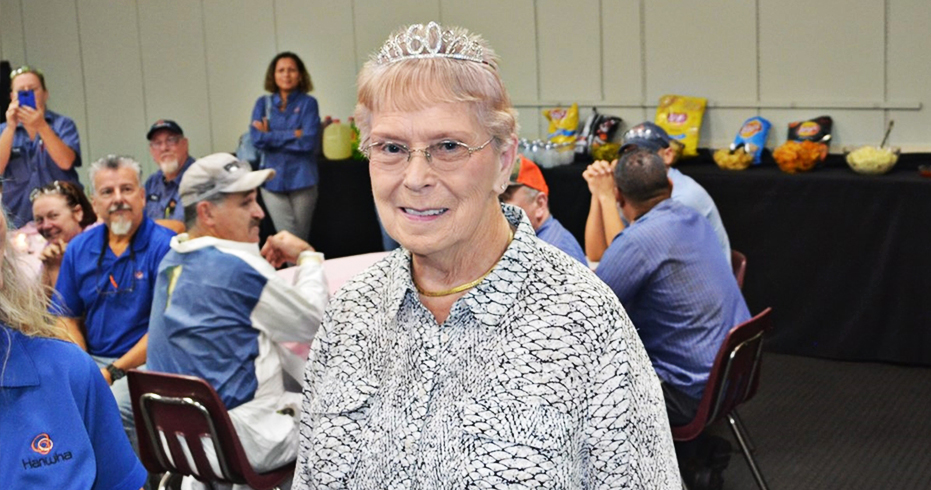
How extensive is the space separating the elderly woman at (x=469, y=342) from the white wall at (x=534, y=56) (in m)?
5.45

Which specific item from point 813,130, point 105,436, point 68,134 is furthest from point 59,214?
point 813,130

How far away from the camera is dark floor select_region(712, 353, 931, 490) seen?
4.39m

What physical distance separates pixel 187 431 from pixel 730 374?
166 centimetres

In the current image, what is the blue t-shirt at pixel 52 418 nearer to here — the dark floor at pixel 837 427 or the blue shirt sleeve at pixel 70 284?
the blue shirt sleeve at pixel 70 284

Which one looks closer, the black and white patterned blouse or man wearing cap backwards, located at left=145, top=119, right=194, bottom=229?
the black and white patterned blouse

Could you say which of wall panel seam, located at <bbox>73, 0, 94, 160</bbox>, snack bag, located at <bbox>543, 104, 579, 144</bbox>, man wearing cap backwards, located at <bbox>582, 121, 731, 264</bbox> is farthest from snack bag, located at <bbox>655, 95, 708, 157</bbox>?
wall panel seam, located at <bbox>73, 0, 94, 160</bbox>

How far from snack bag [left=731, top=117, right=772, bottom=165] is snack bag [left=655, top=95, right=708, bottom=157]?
11.7 inches

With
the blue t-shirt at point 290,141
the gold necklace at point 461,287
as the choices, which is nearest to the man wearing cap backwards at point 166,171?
the blue t-shirt at point 290,141

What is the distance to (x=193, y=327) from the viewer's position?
3383mm

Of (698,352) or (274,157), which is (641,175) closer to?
(698,352)

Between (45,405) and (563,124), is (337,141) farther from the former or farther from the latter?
(45,405)

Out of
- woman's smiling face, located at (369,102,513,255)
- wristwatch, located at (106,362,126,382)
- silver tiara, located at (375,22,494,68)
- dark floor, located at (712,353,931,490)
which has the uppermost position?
silver tiara, located at (375,22,494,68)

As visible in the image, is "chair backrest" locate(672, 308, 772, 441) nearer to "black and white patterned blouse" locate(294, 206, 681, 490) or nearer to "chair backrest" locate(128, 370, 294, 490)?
"chair backrest" locate(128, 370, 294, 490)

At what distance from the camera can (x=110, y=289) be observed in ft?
13.6
